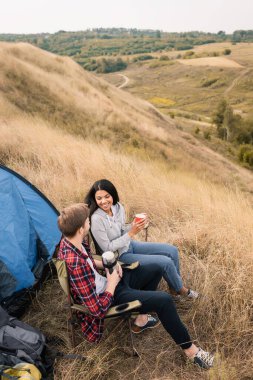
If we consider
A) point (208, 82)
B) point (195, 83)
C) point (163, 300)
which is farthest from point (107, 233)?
point (195, 83)

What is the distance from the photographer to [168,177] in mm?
7262

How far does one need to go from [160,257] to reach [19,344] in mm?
1395

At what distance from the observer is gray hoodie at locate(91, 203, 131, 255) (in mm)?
3459

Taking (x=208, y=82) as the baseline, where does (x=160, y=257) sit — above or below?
above

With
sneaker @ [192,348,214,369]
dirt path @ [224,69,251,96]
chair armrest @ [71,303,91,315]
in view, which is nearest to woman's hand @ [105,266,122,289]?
chair armrest @ [71,303,91,315]

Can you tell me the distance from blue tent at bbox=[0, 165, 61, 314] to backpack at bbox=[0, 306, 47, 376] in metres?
0.42

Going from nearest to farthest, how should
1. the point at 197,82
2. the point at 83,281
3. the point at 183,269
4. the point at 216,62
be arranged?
the point at 83,281 → the point at 183,269 → the point at 197,82 → the point at 216,62

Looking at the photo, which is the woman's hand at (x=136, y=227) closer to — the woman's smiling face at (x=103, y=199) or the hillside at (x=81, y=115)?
the woman's smiling face at (x=103, y=199)

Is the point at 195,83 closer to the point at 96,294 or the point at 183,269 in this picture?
the point at 183,269

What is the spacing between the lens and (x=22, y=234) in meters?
3.81

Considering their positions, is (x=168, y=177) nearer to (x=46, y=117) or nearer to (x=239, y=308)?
(x=239, y=308)

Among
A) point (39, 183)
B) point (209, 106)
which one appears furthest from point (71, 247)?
point (209, 106)

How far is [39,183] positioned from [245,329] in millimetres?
4053

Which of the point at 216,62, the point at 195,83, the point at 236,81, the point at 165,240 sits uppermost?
the point at 165,240
